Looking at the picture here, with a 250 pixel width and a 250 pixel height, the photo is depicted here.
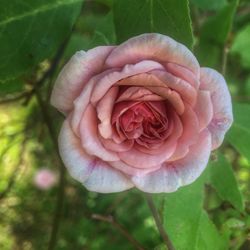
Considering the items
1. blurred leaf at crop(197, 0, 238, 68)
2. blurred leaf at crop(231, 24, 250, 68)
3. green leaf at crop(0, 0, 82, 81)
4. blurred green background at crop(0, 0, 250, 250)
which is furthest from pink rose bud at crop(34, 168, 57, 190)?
green leaf at crop(0, 0, 82, 81)

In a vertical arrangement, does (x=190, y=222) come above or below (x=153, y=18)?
below

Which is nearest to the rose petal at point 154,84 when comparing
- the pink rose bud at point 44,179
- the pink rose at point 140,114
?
the pink rose at point 140,114

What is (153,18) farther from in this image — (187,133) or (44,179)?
(44,179)

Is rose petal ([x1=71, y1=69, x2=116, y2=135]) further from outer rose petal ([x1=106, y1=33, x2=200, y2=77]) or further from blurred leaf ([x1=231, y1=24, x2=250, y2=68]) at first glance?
blurred leaf ([x1=231, y1=24, x2=250, y2=68])

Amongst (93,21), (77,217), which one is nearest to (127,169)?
Answer: (93,21)

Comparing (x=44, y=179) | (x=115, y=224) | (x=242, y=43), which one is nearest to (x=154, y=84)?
(x=115, y=224)

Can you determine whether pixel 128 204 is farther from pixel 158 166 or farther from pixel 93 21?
pixel 158 166
